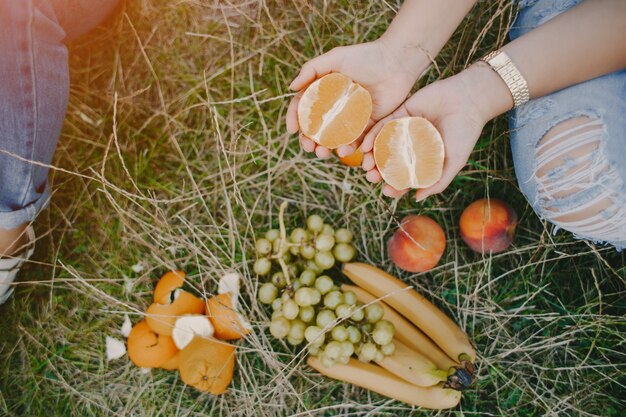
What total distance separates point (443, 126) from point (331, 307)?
53.1 inches

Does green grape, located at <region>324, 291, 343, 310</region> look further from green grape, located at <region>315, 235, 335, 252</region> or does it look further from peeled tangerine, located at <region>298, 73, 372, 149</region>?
peeled tangerine, located at <region>298, 73, 372, 149</region>

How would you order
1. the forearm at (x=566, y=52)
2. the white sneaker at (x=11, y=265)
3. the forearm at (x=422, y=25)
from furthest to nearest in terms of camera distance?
1. the white sneaker at (x=11, y=265)
2. the forearm at (x=422, y=25)
3. the forearm at (x=566, y=52)

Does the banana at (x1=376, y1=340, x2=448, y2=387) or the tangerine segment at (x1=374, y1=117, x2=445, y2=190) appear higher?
the tangerine segment at (x1=374, y1=117, x2=445, y2=190)

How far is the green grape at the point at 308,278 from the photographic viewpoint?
3.34m

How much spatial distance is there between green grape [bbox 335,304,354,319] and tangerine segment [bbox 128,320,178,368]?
1272mm

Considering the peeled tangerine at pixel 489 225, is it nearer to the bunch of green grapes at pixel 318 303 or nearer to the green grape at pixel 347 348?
the bunch of green grapes at pixel 318 303

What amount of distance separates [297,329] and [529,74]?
210 centimetres

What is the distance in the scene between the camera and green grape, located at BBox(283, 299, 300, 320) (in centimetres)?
318

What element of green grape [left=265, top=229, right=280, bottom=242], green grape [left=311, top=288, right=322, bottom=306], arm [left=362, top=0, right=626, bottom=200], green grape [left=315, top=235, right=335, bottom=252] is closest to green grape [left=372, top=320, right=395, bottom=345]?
green grape [left=311, top=288, right=322, bottom=306]

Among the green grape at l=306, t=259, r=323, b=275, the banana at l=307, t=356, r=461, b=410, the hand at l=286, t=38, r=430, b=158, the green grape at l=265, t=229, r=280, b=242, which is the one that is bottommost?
the banana at l=307, t=356, r=461, b=410

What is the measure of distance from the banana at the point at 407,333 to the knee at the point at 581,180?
1.20 m

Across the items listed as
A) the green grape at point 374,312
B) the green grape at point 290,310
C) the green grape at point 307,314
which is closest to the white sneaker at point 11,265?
the green grape at point 290,310

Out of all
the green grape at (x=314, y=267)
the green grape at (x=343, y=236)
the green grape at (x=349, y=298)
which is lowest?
the green grape at (x=314, y=267)

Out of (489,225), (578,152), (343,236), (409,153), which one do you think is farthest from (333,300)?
(578,152)
